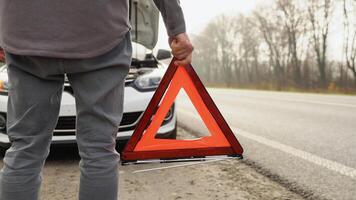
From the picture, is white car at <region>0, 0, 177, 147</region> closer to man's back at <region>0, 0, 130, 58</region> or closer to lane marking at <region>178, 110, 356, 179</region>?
lane marking at <region>178, 110, 356, 179</region>

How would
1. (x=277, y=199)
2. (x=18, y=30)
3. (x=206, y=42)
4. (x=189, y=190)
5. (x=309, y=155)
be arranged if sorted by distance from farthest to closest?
(x=206, y=42)
(x=309, y=155)
(x=189, y=190)
(x=277, y=199)
(x=18, y=30)

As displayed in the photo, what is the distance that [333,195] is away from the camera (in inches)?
119

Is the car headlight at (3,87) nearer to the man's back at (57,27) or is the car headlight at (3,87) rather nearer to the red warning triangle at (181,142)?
the red warning triangle at (181,142)

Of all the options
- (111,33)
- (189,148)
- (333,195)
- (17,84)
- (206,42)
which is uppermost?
(206,42)

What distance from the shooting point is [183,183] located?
3346mm

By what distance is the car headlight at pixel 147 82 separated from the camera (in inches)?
175

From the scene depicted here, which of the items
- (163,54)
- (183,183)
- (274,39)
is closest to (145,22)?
(163,54)

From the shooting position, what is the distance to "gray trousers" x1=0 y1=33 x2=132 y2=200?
165cm

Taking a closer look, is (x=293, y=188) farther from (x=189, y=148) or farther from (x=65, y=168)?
(x=65, y=168)

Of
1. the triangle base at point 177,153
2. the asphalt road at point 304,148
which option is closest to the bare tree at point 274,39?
the asphalt road at point 304,148

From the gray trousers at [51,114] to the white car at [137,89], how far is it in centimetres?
230

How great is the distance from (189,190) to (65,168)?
4.26 feet

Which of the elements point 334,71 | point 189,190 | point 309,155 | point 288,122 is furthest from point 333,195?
point 334,71

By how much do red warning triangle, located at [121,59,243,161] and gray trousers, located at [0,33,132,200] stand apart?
939 millimetres
